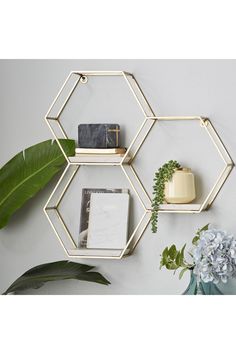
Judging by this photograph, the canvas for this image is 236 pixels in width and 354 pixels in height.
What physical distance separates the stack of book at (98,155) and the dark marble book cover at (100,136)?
2 centimetres

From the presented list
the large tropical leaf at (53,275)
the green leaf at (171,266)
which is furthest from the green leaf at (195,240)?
the large tropical leaf at (53,275)

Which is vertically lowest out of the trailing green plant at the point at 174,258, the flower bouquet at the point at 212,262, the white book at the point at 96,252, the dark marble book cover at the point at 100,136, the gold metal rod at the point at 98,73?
the flower bouquet at the point at 212,262

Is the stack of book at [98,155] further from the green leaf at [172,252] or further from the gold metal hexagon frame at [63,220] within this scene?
the green leaf at [172,252]

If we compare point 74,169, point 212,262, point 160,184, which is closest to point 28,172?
point 74,169

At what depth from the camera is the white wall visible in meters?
2.32

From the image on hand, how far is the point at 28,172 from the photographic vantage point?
94.5 inches

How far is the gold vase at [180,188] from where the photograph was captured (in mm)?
2236

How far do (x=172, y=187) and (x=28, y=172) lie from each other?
1.89 ft

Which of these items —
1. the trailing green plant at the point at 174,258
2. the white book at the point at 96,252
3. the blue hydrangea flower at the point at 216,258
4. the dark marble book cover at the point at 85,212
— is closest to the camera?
the blue hydrangea flower at the point at 216,258

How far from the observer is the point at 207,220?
2.33 meters
